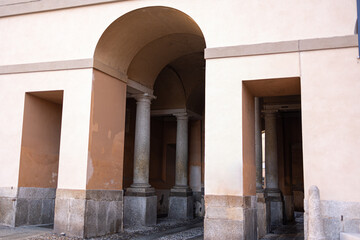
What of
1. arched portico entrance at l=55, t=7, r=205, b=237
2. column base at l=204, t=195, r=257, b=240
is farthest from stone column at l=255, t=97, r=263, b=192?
column base at l=204, t=195, r=257, b=240

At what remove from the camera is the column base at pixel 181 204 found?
14.4 m

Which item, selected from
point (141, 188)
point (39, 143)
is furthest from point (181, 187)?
point (39, 143)

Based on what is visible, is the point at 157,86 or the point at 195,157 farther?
the point at 195,157

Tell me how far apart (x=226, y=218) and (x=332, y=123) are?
2.85 meters

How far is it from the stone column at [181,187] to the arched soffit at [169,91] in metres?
0.58

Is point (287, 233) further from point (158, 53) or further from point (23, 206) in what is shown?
point (23, 206)

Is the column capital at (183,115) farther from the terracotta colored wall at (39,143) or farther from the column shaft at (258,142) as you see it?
the terracotta colored wall at (39,143)

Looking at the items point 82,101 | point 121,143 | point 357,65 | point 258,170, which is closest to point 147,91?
point 121,143

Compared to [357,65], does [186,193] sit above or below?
below

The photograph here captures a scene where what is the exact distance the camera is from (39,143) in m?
10.5

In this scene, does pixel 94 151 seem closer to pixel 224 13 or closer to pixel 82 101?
pixel 82 101

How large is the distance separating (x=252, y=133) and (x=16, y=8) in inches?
284

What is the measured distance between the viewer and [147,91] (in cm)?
1252

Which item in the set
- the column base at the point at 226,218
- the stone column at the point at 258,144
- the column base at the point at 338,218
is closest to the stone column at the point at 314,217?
the column base at the point at 338,218
